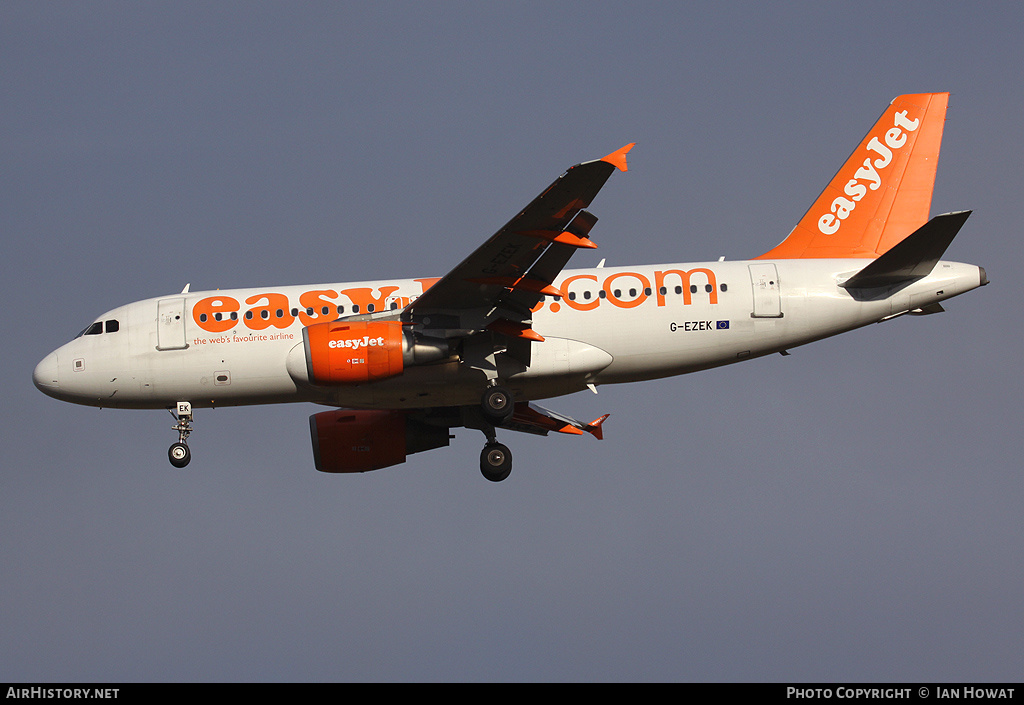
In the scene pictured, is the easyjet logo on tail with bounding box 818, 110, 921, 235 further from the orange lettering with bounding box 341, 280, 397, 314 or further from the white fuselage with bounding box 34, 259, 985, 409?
the orange lettering with bounding box 341, 280, 397, 314

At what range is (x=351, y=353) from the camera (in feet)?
95.0

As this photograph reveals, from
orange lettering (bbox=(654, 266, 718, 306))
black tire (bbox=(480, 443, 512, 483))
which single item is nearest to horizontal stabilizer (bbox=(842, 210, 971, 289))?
orange lettering (bbox=(654, 266, 718, 306))

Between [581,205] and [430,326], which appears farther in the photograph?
[430,326]

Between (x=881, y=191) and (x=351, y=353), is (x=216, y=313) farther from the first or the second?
(x=881, y=191)

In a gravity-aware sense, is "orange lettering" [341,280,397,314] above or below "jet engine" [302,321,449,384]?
above

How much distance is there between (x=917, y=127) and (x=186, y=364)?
2057cm

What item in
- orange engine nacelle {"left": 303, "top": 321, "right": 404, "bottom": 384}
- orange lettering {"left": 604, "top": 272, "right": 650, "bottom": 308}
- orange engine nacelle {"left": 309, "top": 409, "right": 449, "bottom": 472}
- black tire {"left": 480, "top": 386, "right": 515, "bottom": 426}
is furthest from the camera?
orange engine nacelle {"left": 309, "top": 409, "right": 449, "bottom": 472}

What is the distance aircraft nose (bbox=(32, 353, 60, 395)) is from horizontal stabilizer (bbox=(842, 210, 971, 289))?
777 inches

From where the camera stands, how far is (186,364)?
3156 cm

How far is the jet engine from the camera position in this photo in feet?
94.9

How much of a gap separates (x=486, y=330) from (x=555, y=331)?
1.89 meters

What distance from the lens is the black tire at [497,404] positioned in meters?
30.3

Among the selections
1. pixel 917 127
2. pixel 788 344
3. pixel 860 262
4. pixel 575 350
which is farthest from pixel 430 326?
pixel 917 127

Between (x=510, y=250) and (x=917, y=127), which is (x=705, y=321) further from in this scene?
(x=917, y=127)
